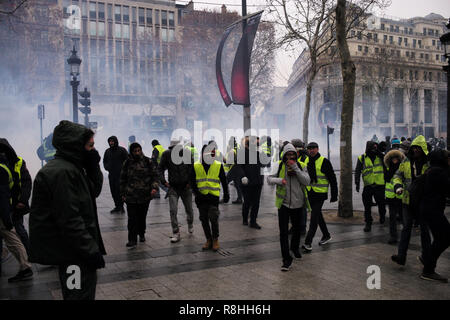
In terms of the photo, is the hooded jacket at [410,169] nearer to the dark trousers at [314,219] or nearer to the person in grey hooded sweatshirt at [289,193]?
the dark trousers at [314,219]

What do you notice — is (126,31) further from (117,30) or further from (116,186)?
(116,186)

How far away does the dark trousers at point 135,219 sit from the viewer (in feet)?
21.5

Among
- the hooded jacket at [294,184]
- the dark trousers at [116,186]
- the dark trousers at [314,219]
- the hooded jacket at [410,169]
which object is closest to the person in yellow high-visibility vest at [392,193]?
the hooded jacket at [410,169]

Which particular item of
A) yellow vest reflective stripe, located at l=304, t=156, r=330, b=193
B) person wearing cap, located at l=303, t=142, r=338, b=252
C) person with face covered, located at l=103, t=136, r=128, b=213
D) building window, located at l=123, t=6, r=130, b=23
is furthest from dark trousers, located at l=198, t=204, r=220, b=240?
building window, located at l=123, t=6, r=130, b=23

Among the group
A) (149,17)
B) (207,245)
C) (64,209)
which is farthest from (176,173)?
(149,17)

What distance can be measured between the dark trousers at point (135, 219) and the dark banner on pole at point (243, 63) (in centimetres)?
596

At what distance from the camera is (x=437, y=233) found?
15.6 ft

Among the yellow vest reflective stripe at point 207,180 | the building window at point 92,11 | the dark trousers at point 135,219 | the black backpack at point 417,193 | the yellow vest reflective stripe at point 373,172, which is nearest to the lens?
the black backpack at point 417,193

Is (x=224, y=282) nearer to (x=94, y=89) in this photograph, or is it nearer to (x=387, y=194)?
(x=387, y=194)

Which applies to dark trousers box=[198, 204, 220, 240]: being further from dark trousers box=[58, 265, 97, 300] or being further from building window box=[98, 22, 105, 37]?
building window box=[98, 22, 105, 37]

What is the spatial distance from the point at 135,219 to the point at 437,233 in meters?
4.35
